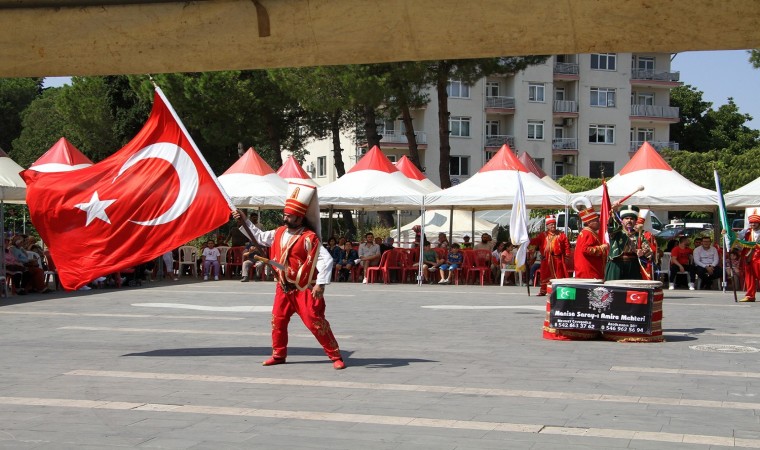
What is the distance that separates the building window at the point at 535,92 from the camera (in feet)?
220

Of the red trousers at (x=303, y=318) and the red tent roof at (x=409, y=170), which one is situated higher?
the red tent roof at (x=409, y=170)

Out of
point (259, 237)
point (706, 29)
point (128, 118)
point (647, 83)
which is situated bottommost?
point (259, 237)

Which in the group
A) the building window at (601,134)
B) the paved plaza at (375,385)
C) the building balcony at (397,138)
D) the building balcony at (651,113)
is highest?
the building balcony at (651,113)

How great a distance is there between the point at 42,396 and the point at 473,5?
5134 millimetres

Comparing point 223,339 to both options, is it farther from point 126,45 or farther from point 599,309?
point 126,45

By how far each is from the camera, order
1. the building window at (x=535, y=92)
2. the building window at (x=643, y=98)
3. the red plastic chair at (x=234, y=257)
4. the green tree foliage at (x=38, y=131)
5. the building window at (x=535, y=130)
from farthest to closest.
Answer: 1. the building window at (x=643, y=98)
2. the building window at (x=535, y=130)
3. the green tree foliage at (x=38, y=131)
4. the building window at (x=535, y=92)
5. the red plastic chair at (x=234, y=257)

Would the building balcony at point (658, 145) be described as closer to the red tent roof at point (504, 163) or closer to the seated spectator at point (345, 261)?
the red tent roof at point (504, 163)

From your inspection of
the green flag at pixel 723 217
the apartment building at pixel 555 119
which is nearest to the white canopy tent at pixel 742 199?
the green flag at pixel 723 217

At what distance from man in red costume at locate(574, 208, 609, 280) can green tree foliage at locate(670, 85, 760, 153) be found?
66043 millimetres

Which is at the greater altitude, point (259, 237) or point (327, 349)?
point (259, 237)

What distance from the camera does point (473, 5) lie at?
257 inches

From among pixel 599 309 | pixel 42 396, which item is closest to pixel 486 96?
pixel 599 309

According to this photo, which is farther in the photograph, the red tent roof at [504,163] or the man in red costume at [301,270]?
the red tent roof at [504,163]

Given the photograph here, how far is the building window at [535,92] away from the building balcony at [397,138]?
27.2ft
